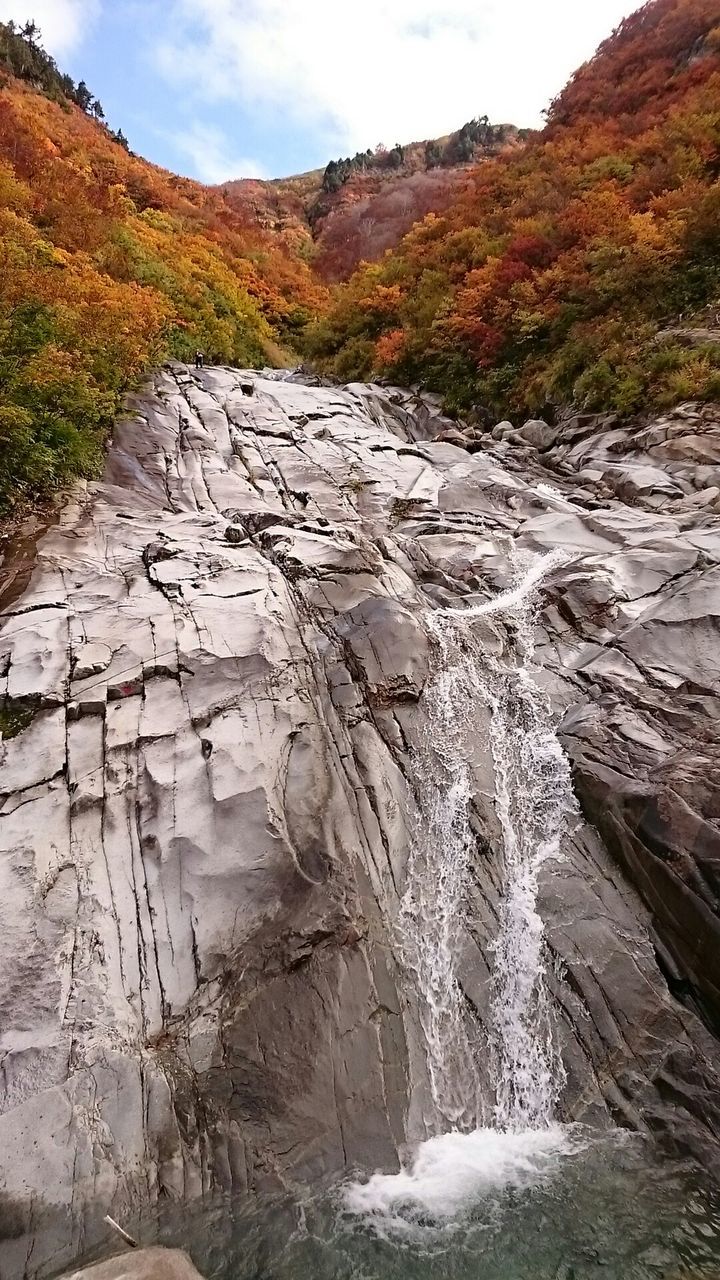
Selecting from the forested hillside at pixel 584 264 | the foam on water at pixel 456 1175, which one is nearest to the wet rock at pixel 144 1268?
the foam on water at pixel 456 1175

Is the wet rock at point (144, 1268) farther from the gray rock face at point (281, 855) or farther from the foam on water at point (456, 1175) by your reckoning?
the foam on water at point (456, 1175)

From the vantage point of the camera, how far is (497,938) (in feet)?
25.6

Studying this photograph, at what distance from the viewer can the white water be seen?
622 cm

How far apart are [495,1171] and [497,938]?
2.20 metres

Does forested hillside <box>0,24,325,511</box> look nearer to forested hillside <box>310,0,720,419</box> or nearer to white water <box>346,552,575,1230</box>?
forested hillside <box>310,0,720,419</box>

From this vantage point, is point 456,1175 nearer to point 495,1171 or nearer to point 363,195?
point 495,1171

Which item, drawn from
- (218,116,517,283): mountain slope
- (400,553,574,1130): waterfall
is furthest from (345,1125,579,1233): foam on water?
(218,116,517,283): mountain slope

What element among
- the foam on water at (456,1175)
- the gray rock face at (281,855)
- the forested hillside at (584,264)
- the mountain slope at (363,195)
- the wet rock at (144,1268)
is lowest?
the foam on water at (456,1175)

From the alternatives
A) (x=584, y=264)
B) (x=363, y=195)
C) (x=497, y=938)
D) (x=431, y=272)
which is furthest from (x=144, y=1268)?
(x=363, y=195)

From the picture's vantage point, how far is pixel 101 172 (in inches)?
1115

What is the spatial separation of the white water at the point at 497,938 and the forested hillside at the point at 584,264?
33.7 feet

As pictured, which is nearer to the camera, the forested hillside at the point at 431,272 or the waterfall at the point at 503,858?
the waterfall at the point at 503,858

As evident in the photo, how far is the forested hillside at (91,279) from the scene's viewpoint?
39.1 ft

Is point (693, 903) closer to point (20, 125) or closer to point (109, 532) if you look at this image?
point (109, 532)
